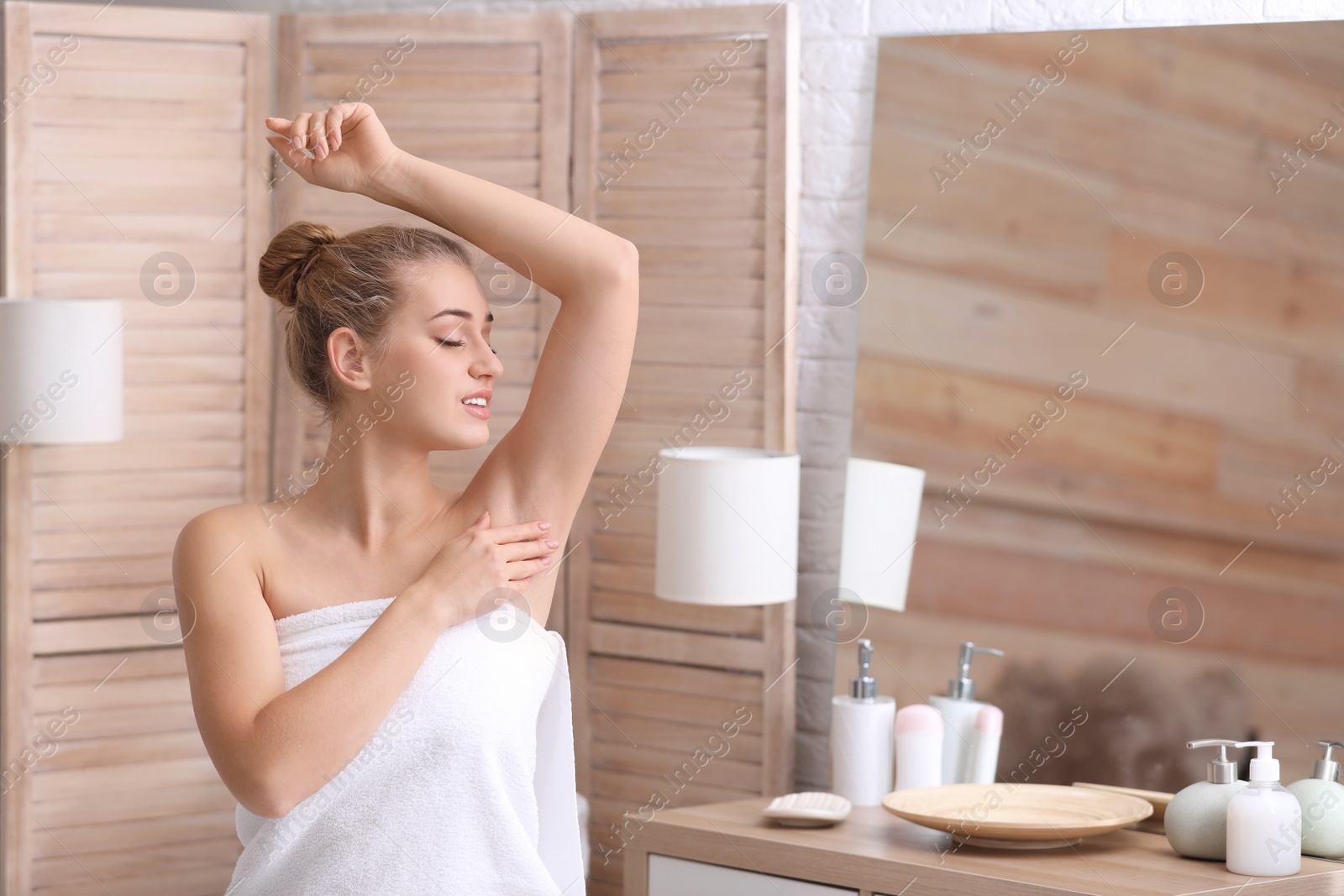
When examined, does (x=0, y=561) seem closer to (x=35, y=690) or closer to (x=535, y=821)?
(x=35, y=690)

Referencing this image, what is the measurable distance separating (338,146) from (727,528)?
0.92m

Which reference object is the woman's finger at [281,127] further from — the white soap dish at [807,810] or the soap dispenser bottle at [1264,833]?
the soap dispenser bottle at [1264,833]

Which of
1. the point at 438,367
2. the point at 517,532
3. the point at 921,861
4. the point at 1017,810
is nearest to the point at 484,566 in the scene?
the point at 517,532

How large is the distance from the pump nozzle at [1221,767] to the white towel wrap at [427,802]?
94cm

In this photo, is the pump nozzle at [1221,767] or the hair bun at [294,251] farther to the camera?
the pump nozzle at [1221,767]

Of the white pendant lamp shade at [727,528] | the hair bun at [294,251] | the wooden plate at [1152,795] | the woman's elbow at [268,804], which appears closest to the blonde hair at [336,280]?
the hair bun at [294,251]

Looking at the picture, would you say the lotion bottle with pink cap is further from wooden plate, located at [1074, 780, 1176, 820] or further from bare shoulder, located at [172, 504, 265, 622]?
bare shoulder, located at [172, 504, 265, 622]

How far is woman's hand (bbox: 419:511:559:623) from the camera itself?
1.15 m

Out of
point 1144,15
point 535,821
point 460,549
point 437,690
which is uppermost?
point 1144,15

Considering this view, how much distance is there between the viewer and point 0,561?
7.37ft

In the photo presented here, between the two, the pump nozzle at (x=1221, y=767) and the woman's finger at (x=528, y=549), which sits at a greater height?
the woman's finger at (x=528, y=549)

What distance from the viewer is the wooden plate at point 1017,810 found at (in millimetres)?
1617

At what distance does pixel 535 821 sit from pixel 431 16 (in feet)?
5.07

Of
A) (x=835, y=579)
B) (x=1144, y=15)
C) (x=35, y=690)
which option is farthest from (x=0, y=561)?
(x=1144, y=15)
